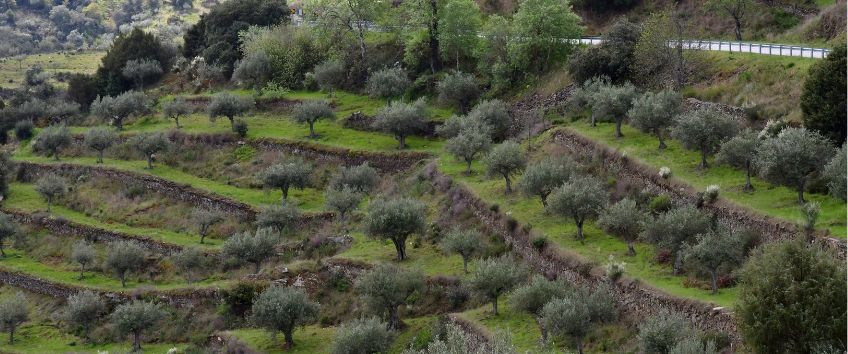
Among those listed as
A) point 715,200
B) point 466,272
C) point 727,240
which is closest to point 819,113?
point 715,200

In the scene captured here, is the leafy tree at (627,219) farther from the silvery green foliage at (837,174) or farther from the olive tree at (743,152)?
the silvery green foliage at (837,174)

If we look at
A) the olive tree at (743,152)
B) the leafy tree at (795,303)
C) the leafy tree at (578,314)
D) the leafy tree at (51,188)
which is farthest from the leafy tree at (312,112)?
the leafy tree at (795,303)

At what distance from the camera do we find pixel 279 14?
4705 inches

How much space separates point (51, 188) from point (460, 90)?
122 ft

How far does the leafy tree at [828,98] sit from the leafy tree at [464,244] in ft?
63.7

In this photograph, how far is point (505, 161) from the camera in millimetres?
65375

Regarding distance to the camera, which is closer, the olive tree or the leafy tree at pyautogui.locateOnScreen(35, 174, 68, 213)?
the olive tree

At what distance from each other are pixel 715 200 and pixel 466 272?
15.1m

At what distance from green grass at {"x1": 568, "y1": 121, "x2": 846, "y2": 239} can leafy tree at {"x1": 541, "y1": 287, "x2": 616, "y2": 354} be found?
971 cm

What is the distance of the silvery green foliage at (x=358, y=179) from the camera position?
75.4m

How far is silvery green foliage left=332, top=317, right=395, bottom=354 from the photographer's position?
50.6 meters

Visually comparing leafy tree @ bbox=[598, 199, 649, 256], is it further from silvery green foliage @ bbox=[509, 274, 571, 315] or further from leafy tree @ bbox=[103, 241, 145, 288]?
leafy tree @ bbox=[103, 241, 145, 288]

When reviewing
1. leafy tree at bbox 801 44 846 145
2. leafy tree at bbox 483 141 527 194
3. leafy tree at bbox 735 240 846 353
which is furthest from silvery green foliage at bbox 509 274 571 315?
leafy tree at bbox 801 44 846 145

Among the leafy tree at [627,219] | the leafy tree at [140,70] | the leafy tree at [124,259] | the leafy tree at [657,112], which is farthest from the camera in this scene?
the leafy tree at [140,70]
